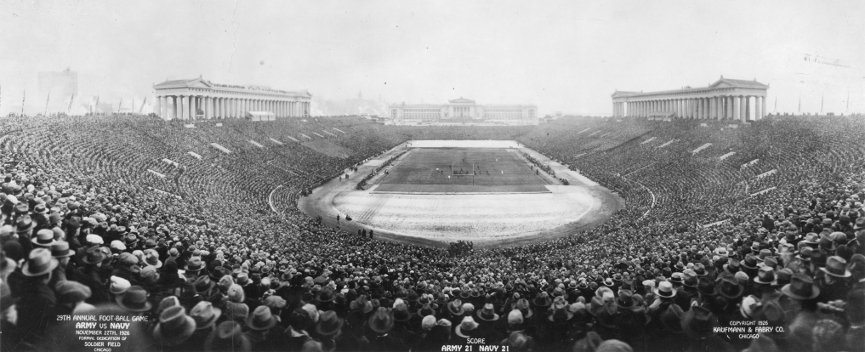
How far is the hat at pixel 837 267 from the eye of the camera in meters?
9.30

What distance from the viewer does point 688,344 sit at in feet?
31.4

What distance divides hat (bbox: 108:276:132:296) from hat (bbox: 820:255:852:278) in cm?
1373

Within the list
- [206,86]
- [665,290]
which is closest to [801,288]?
[665,290]

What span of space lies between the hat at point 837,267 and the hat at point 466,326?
272 inches

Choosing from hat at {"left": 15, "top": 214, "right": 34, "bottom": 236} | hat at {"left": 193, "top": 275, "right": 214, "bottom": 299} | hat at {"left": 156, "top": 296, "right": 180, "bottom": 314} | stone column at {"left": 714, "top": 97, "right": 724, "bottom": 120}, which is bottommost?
hat at {"left": 156, "top": 296, "right": 180, "bottom": 314}

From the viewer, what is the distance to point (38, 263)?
890cm

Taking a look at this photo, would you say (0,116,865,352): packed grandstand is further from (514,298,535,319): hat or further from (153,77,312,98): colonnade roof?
(153,77,312,98): colonnade roof

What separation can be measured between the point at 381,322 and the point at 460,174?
3756 centimetres

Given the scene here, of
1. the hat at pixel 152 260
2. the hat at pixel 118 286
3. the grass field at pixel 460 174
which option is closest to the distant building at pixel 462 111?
the grass field at pixel 460 174

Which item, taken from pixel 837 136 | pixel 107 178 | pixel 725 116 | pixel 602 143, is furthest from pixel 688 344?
pixel 725 116

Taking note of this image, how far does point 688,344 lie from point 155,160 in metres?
29.3

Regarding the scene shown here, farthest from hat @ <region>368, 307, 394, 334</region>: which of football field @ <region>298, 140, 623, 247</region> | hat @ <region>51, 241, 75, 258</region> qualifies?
football field @ <region>298, 140, 623, 247</region>

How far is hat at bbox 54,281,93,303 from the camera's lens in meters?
9.32

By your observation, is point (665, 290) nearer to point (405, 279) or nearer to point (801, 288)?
point (801, 288)
